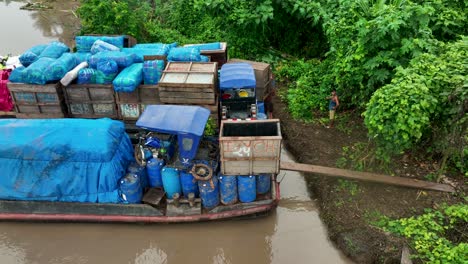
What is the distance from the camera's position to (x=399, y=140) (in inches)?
289

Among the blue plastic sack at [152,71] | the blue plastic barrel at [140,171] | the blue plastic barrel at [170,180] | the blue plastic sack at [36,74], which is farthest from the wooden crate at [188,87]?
the blue plastic sack at [36,74]

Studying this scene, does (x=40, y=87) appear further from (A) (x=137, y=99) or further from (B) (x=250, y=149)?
(B) (x=250, y=149)

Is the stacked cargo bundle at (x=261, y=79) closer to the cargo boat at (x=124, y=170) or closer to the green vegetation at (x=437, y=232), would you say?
the cargo boat at (x=124, y=170)

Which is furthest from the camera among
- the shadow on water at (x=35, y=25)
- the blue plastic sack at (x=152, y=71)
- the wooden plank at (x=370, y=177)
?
the shadow on water at (x=35, y=25)

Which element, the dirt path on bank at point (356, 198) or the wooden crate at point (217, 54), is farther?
the wooden crate at point (217, 54)

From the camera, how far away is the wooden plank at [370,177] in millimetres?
8227

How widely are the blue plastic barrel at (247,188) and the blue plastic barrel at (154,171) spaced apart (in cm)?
183

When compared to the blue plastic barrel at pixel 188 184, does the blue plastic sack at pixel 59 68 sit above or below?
above

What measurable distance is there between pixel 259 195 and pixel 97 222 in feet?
12.4

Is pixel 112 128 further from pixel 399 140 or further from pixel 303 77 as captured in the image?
pixel 303 77

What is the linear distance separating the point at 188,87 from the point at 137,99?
155 centimetres

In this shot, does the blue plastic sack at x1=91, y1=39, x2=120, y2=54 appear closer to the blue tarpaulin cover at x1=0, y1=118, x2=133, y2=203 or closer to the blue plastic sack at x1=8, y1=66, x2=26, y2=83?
the blue plastic sack at x1=8, y1=66, x2=26, y2=83

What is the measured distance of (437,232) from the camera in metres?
7.20

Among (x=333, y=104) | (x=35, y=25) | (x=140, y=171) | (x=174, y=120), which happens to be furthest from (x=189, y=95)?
(x=35, y=25)
